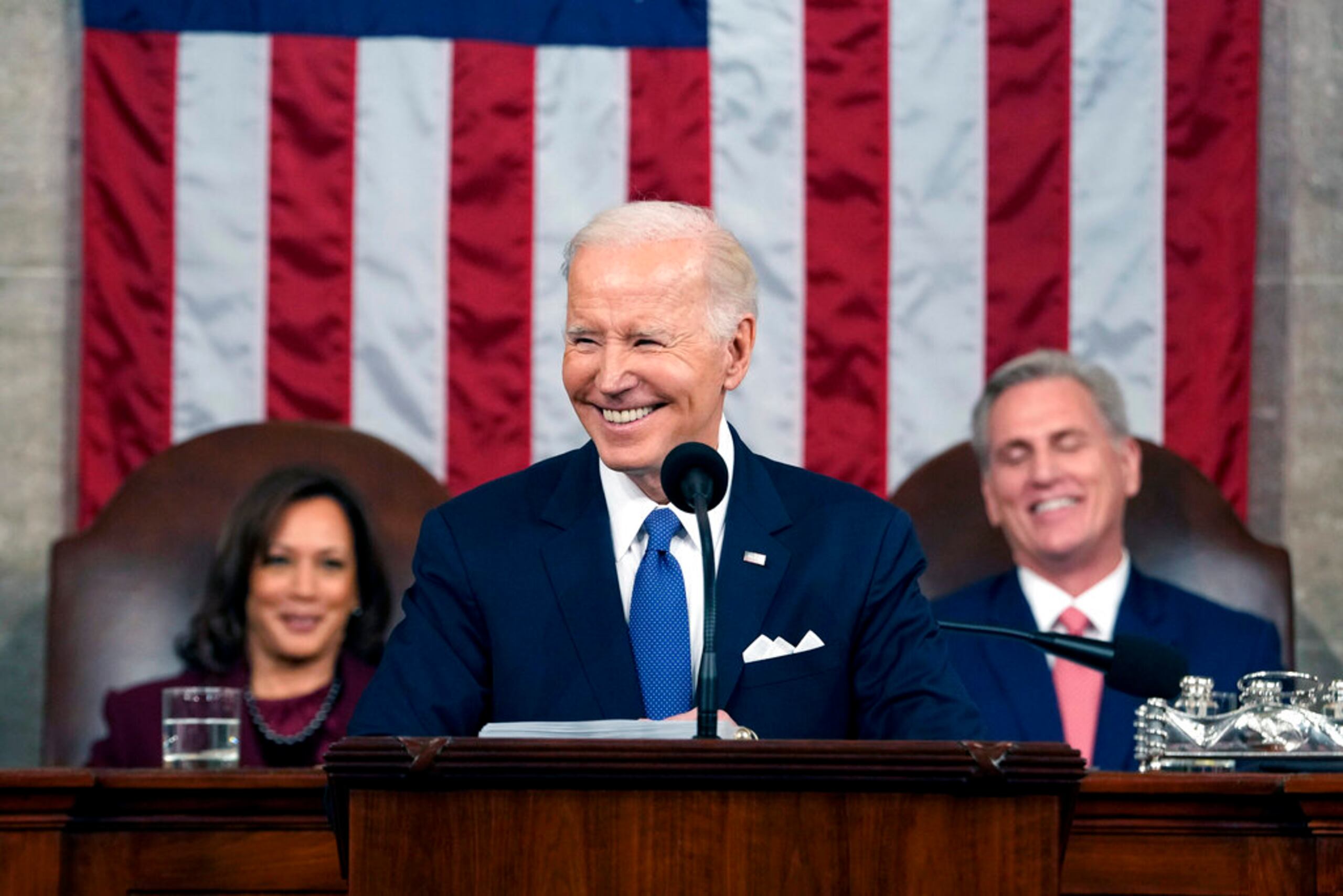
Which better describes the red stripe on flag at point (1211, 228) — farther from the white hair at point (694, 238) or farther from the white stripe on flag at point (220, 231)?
the white hair at point (694, 238)

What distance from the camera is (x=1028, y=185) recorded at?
16.0 ft

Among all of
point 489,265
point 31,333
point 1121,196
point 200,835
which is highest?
point 1121,196

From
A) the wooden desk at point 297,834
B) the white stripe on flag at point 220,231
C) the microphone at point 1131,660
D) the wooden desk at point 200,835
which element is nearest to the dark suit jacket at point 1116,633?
the microphone at point 1131,660

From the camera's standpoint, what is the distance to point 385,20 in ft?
16.0

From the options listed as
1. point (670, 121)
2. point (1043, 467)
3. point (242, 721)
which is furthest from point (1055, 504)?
point (242, 721)

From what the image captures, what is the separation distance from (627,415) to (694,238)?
27 centimetres

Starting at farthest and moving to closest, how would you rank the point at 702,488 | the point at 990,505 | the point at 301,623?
the point at 990,505, the point at 301,623, the point at 702,488

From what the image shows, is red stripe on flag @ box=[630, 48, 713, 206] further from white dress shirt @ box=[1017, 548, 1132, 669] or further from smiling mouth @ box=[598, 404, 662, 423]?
smiling mouth @ box=[598, 404, 662, 423]

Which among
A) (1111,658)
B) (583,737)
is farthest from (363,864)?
(1111,658)

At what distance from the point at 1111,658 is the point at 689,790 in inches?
47.3

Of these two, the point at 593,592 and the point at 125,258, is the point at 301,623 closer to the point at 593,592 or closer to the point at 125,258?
the point at 125,258

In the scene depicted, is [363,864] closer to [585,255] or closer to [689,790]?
[689,790]

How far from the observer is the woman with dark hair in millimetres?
4109

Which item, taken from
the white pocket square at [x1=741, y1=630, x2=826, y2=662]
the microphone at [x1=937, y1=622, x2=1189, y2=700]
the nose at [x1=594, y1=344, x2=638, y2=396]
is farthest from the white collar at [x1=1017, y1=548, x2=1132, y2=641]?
the nose at [x1=594, y1=344, x2=638, y2=396]
